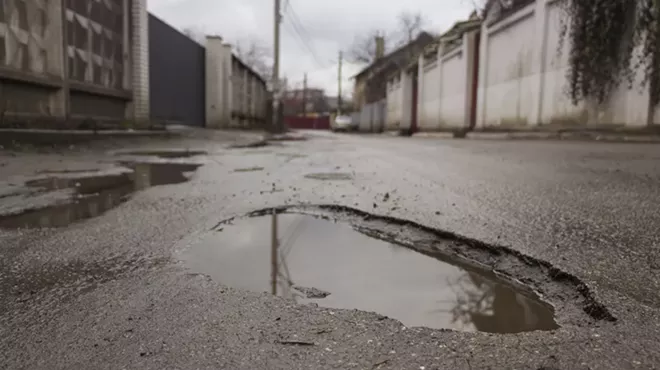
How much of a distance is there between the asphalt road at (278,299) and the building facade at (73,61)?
244 inches

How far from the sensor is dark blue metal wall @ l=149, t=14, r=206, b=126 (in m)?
15.3

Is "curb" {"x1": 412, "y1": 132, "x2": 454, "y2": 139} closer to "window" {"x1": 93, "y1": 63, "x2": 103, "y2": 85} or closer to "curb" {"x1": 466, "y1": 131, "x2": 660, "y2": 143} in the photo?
"curb" {"x1": 466, "y1": 131, "x2": 660, "y2": 143}

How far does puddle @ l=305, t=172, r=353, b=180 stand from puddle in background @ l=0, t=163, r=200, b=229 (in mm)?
1396

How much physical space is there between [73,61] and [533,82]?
35.3 ft

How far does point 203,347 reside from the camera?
4.43 feet

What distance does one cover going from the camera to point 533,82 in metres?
12.2

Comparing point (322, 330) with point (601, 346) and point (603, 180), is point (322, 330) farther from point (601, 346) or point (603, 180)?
point (603, 180)

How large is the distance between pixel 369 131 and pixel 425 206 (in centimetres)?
3371

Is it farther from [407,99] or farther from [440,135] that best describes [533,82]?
[407,99]

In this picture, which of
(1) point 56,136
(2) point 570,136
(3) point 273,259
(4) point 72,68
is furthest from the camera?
(2) point 570,136

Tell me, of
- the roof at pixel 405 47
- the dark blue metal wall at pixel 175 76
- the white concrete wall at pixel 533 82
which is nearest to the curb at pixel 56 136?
the dark blue metal wall at pixel 175 76

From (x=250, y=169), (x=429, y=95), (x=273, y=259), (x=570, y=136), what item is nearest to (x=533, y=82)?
(x=570, y=136)

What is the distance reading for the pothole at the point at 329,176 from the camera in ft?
17.0

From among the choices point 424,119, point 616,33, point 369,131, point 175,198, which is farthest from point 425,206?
point 369,131
